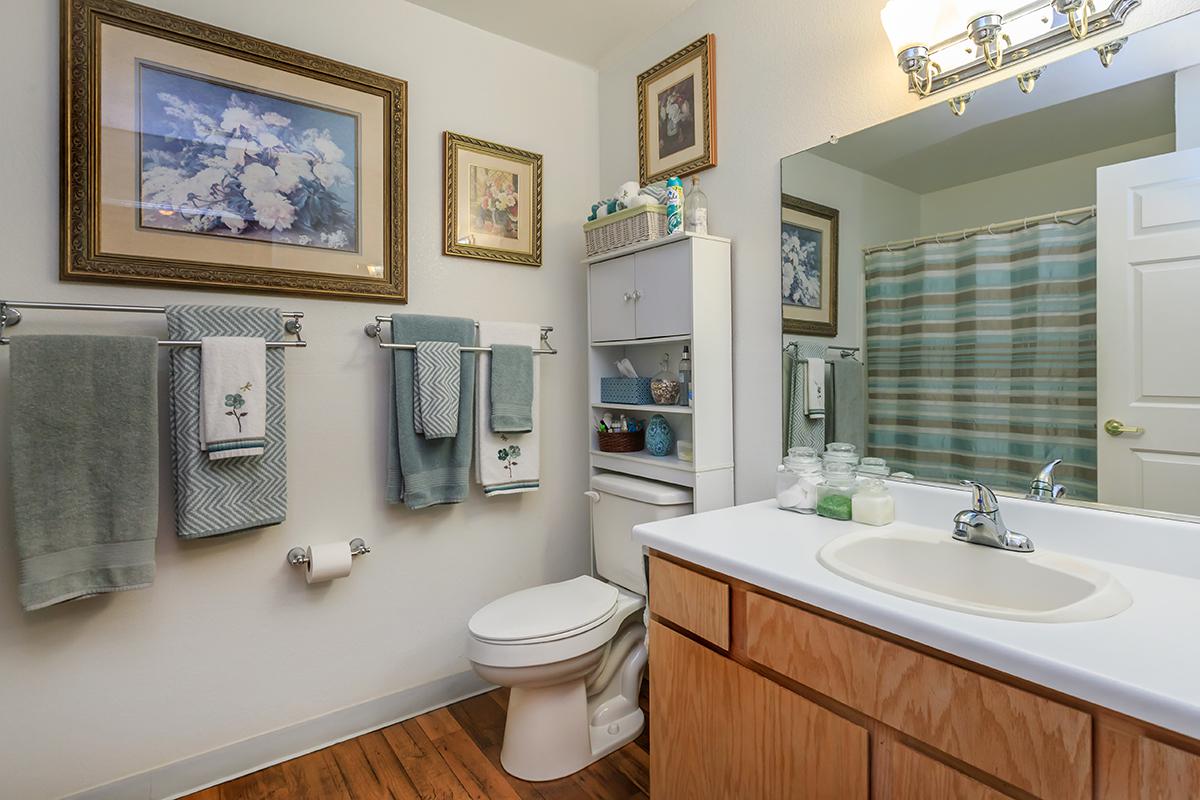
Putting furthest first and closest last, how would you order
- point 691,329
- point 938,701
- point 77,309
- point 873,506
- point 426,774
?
point 691,329
point 426,774
point 77,309
point 873,506
point 938,701

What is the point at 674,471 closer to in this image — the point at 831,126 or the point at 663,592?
the point at 663,592

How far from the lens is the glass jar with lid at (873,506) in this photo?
4.47 feet

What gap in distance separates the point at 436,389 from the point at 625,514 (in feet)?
2.50

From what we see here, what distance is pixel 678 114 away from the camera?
2072 mm

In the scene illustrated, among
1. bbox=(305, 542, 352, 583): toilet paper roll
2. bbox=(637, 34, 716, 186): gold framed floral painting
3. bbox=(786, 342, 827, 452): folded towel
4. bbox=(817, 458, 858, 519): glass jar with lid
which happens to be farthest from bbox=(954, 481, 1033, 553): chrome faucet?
bbox=(305, 542, 352, 583): toilet paper roll

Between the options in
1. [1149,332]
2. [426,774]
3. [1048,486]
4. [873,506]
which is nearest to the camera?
[1149,332]

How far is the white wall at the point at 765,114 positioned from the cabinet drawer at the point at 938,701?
2.71 feet

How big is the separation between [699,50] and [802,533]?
1630mm

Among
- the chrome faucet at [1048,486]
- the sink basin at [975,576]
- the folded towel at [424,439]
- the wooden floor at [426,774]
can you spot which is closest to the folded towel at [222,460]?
the folded towel at [424,439]

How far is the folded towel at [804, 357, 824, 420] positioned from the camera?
1648 mm

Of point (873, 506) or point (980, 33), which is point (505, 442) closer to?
point (873, 506)

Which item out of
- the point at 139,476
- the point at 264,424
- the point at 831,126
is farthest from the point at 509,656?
the point at 831,126

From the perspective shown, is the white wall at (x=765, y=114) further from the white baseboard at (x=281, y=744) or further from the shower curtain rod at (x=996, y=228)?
the white baseboard at (x=281, y=744)

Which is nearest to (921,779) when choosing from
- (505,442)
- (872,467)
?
(872,467)
